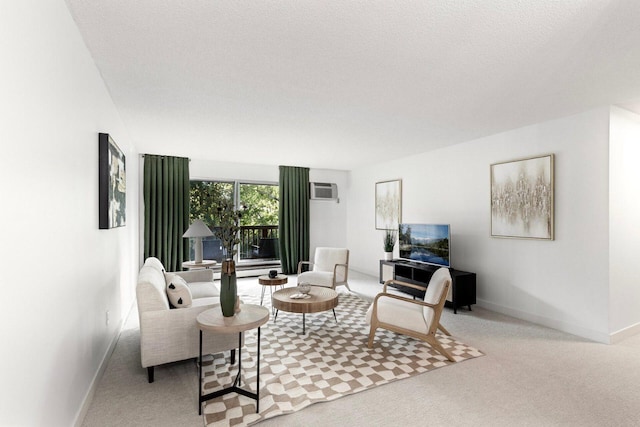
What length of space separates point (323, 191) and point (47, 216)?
6.02 m

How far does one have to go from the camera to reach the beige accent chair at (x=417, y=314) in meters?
2.99

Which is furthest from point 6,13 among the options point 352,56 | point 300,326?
point 300,326

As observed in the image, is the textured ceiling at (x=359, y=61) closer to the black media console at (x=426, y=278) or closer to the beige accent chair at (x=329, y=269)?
the black media console at (x=426, y=278)

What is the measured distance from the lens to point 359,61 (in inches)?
93.4

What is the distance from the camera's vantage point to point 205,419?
2.09 metres

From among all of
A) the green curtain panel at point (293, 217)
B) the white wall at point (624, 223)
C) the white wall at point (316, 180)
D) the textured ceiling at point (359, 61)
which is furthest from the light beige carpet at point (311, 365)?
the white wall at point (316, 180)

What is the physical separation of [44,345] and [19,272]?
0.45 m

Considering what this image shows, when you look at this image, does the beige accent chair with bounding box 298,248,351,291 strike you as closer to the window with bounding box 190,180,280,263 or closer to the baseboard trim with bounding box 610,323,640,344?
the window with bounding box 190,180,280,263

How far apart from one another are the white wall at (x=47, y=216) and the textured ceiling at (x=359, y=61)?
460 mm

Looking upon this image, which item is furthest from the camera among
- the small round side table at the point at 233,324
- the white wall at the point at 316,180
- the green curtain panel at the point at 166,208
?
the white wall at the point at 316,180

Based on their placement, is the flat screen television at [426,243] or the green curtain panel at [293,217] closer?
Result: the flat screen television at [426,243]

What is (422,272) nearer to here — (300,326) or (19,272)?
(300,326)

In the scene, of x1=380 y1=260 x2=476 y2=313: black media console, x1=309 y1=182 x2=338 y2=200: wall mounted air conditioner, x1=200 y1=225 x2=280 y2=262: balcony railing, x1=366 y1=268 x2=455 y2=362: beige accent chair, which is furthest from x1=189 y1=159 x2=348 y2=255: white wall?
x1=366 y1=268 x2=455 y2=362: beige accent chair

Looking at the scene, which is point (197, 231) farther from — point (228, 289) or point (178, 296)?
point (228, 289)
